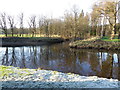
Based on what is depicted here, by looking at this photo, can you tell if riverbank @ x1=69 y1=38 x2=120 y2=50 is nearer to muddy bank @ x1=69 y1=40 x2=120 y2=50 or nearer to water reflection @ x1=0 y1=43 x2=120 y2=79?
muddy bank @ x1=69 y1=40 x2=120 y2=50

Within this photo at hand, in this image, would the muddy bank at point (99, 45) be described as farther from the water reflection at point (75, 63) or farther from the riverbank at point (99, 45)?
the water reflection at point (75, 63)

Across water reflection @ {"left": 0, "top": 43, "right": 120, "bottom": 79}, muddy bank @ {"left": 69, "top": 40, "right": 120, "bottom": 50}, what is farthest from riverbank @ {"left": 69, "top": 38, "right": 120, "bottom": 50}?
water reflection @ {"left": 0, "top": 43, "right": 120, "bottom": 79}

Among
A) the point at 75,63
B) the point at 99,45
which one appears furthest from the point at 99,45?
the point at 75,63

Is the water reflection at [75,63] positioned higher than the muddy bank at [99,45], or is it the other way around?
the muddy bank at [99,45]

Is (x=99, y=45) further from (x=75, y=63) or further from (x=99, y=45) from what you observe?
(x=75, y=63)

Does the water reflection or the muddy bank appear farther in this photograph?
the muddy bank

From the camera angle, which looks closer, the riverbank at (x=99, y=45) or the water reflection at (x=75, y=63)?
the water reflection at (x=75, y=63)

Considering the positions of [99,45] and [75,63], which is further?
[99,45]

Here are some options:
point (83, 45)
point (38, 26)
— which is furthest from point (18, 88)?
point (38, 26)

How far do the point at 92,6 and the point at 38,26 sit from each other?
21.9m

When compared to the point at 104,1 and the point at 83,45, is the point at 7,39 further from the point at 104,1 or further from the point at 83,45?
the point at 104,1

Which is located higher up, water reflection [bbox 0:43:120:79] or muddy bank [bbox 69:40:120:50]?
muddy bank [bbox 69:40:120:50]

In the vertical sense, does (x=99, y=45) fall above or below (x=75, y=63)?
above

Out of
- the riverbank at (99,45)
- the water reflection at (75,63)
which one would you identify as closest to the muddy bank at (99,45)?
the riverbank at (99,45)
